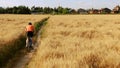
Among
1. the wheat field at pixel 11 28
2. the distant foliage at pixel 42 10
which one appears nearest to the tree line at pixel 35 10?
the distant foliage at pixel 42 10

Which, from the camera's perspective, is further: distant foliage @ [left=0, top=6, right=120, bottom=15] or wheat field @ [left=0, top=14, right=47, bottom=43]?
distant foliage @ [left=0, top=6, right=120, bottom=15]

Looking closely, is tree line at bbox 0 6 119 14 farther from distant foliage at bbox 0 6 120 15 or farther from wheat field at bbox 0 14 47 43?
wheat field at bbox 0 14 47 43

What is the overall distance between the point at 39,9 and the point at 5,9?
1110 inches

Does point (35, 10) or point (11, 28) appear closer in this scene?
point (11, 28)

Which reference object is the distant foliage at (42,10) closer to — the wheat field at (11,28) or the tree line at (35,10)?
the tree line at (35,10)

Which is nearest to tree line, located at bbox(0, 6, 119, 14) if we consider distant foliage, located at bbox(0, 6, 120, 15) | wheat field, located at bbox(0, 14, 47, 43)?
distant foliage, located at bbox(0, 6, 120, 15)

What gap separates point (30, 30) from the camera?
59.5 ft

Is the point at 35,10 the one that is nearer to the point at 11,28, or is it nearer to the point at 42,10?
the point at 42,10

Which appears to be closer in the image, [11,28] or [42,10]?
[11,28]

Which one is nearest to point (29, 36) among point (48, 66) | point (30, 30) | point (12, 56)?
point (30, 30)

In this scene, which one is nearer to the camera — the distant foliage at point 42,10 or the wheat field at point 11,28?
the wheat field at point 11,28

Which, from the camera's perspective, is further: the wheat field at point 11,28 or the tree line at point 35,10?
the tree line at point 35,10

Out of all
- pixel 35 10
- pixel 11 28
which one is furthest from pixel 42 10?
pixel 11 28

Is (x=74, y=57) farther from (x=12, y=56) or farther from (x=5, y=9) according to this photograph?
(x=5, y=9)
